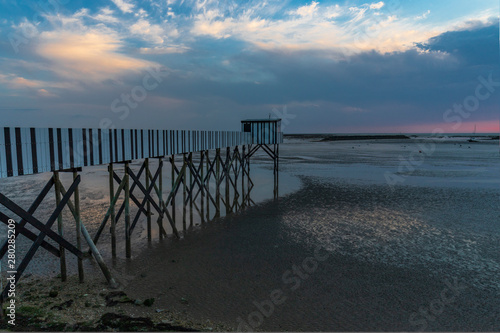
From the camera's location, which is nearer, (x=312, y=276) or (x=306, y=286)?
(x=306, y=286)

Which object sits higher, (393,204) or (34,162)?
(34,162)

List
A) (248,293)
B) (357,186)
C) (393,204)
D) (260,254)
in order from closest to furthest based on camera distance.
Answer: (248,293)
(260,254)
(393,204)
(357,186)

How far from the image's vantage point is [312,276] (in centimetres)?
1039

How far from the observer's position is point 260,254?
39.9 feet

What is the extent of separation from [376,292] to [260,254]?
4443 millimetres

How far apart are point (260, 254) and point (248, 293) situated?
297 cm

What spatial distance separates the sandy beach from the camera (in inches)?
315

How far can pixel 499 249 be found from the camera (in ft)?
41.3

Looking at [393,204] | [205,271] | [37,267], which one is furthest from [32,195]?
[393,204]

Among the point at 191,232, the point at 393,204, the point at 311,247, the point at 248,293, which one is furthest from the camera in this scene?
the point at 393,204

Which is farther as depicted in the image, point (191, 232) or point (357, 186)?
point (357, 186)

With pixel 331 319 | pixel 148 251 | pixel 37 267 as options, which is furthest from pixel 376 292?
pixel 37 267

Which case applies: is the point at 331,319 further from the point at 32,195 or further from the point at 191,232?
the point at 32,195

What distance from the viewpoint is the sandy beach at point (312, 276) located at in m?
8.00
